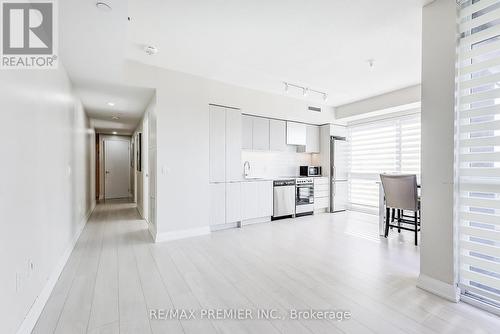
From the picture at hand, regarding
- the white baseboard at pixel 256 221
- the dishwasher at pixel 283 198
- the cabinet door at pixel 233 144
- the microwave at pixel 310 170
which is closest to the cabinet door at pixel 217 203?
the cabinet door at pixel 233 144

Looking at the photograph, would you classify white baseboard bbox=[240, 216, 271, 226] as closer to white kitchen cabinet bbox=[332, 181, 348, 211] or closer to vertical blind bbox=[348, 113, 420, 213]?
white kitchen cabinet bbox=[332, 181, 348, 211]

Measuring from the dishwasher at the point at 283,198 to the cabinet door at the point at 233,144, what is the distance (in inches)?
36.4

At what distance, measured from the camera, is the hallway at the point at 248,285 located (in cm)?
167

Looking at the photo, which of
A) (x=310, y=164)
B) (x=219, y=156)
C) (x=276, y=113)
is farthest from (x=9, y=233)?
(x=310, y=164)

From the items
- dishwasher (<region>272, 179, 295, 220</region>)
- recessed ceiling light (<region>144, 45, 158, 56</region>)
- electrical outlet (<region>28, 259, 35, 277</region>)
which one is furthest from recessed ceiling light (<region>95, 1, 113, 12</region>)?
dishwasher (<region>272, 179, 295, 220</region>)

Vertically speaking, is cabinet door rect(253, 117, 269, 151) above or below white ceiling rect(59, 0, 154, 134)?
below

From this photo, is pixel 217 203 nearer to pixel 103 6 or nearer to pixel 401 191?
pixel 401 191

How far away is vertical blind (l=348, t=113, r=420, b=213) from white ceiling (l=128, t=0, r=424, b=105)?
1.39 meters

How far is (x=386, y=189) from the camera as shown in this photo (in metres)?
3.62

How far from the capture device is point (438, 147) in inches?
81.8

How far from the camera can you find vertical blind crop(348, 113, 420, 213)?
497cm

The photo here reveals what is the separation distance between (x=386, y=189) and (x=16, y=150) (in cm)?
426

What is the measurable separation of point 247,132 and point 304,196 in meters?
1.96
